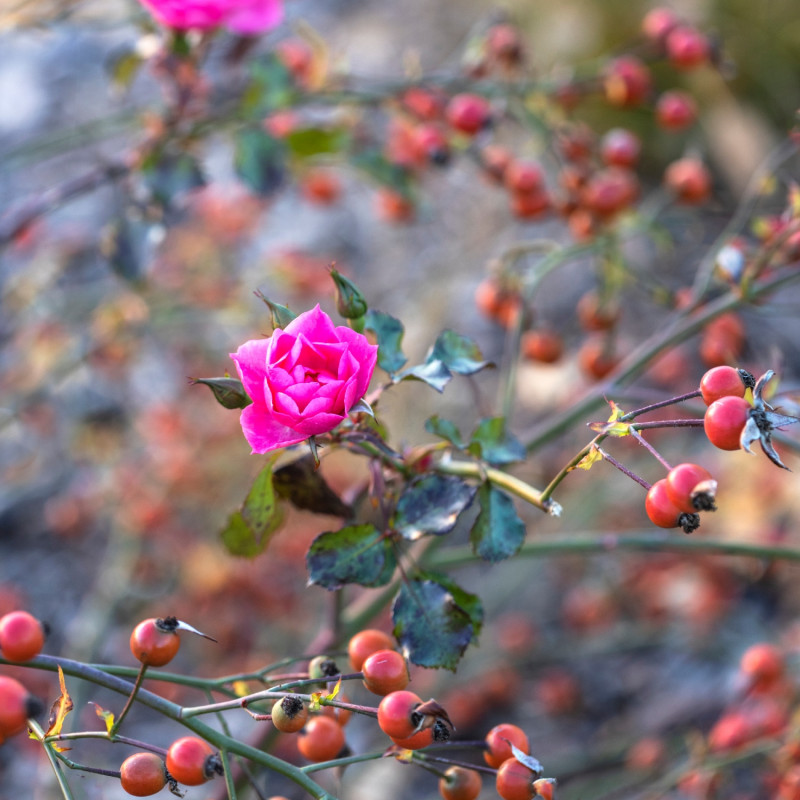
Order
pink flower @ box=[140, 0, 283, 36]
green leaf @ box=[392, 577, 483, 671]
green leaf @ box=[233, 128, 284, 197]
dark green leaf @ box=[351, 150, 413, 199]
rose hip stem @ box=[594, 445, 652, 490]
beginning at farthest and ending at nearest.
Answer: dark green leaf @ box=[351, 150, 413, 199], green leaf @ box=[233, 128, 284, 197], pink flower @ box=[140, 0, 283, 36], green leaf @ box=[392, 577, 483, 671], rose hip stem @ box=[594, 445, 652, 490]

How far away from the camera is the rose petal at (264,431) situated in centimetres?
53

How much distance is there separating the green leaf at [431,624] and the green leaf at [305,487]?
0.10 meters

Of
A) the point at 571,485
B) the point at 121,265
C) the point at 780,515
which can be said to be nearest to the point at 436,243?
the point at 571,485

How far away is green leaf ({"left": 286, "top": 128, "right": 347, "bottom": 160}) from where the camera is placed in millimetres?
1171

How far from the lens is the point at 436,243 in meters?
2.65

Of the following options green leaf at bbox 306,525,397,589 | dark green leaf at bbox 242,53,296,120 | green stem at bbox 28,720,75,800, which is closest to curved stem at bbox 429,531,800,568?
green leaf at bbox 306,525,397,589

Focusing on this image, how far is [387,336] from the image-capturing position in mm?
657

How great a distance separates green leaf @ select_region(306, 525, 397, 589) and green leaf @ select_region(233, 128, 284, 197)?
2.06 feet

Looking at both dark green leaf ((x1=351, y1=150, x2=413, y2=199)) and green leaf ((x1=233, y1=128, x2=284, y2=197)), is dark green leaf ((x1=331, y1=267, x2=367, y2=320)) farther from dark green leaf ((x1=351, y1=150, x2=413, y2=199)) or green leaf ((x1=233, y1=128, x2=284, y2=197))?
dark green leaf ((x1=351, y1=150, x2=413, y2=199))

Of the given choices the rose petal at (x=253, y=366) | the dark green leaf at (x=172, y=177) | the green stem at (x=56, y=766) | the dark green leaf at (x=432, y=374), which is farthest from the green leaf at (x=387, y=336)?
the dark green leaf at (x=172, y=177)

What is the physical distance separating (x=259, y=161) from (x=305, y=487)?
23.3 inches

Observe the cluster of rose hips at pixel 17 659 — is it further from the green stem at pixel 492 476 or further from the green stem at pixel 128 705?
the green stem at pixel 492 476

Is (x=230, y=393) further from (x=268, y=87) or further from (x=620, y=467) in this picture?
(x=268, y=87)

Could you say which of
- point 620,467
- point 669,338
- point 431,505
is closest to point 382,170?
point 669,338
